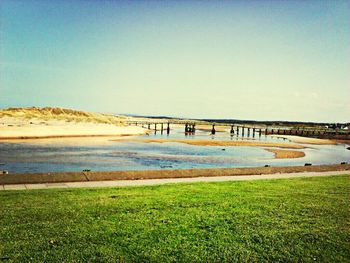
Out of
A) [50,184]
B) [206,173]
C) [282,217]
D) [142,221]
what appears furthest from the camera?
[206,173]

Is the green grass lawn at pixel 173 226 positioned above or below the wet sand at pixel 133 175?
above

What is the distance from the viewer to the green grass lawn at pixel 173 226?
18.2 ft

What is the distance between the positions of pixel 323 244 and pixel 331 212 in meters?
2.17

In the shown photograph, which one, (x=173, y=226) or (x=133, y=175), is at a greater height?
(x=173, y=226)

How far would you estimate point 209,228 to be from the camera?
6.72 metres

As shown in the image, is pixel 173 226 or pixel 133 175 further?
pixel 133 175

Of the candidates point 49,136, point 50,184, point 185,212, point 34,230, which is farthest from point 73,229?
point 49,136

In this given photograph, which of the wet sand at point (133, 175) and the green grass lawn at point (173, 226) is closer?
the green grass lawn at point (173, 226)

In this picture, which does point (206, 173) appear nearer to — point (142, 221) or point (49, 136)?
point (142, 221)

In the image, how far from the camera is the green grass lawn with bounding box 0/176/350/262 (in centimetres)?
556

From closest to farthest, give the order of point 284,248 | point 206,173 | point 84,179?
point 284,248 < point 84,179 < point 206,173

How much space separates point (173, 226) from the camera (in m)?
6.77

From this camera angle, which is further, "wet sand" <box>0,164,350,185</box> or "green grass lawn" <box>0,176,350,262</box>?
"wet sand" <box>0,164,350,185</box>

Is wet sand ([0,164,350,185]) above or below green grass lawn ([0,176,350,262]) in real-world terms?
below
